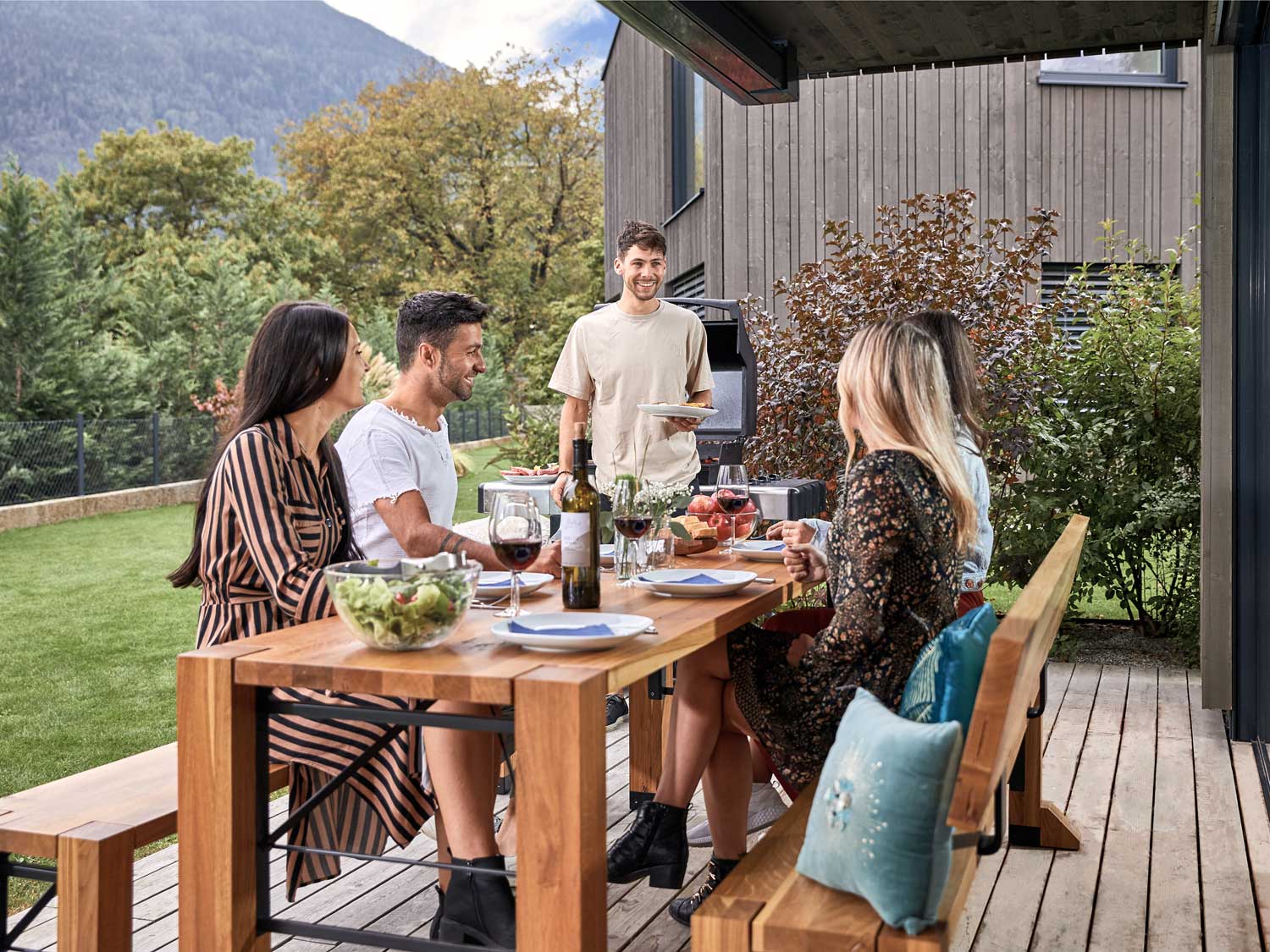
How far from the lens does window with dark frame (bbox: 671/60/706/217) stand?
10.7 meters

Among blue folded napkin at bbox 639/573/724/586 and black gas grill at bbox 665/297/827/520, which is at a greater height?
black gas grill at bbox 665/297/827/520

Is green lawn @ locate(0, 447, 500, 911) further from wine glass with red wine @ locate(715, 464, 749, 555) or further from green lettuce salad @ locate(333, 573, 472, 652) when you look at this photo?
wine glass with red wine @ locate(715, 464, 749, 555)

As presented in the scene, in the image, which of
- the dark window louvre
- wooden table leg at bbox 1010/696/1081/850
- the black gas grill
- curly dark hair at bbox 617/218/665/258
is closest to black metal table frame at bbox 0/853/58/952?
wooden table leg at bbox 1010/696/1081/850

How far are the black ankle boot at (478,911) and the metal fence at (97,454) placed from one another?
10.2 m

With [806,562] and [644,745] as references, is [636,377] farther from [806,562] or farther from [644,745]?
[806,562]

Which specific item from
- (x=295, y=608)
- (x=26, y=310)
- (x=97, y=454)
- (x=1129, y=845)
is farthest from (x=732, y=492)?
(x=26, y=310)

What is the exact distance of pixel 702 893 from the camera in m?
2.84

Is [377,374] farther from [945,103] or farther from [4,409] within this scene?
[945,103]

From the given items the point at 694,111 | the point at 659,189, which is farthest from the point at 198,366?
the point at 694,111

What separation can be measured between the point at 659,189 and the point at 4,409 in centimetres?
761

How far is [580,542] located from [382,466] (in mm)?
786

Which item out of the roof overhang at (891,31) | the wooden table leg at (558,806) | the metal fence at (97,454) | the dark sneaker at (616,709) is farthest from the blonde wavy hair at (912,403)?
the metal fence at (97,454)

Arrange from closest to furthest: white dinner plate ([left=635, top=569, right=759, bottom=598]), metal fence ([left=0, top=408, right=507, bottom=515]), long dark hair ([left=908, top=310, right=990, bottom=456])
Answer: white dinner plate ([left=635, top=569, right=759, bottom=598]) → long dark hair ([left=908, top=310, right=990, bottom=456]) → metal fence ([left=0, top=408, right=507, bottom=515])

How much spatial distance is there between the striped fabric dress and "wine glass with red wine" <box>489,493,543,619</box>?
0.37 metres
